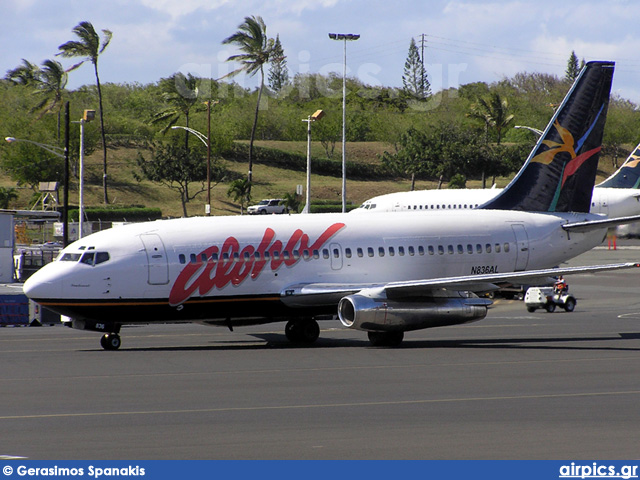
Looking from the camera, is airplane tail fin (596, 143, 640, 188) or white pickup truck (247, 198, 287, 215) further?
white pickup truck (247, 198, 287, 215)

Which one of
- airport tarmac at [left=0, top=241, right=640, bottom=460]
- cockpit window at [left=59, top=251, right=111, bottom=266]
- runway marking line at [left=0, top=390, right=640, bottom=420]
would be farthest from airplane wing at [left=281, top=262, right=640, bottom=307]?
runway marking line at [left=0, top=390, right=640, bottom=420]

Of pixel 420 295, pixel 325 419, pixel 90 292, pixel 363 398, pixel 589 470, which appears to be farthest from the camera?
pixel 420 295

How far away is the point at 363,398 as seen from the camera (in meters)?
21.1

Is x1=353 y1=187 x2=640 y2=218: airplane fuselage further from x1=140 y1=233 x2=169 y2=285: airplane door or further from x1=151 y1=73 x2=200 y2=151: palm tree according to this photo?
x1=151 y1=73 x2=200 y2=151: palm tree

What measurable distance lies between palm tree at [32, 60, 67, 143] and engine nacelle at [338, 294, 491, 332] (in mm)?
111692

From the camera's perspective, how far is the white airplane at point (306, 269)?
1179 inches

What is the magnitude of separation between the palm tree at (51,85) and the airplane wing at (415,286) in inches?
4335

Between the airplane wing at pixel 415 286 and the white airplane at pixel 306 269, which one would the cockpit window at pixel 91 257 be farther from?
the airplane wing at pixel 415 286

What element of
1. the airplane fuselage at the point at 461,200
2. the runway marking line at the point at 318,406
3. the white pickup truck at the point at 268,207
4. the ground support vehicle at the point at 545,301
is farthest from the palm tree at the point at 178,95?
the runway marking line at the point at 318,406

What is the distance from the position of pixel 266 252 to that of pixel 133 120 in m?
137

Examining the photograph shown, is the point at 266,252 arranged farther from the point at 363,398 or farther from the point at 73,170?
the point at 73,170

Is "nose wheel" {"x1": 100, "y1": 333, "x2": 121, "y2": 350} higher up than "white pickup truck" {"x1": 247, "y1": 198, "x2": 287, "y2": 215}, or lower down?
lower down

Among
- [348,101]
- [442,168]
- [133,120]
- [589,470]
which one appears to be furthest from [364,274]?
[348,101]

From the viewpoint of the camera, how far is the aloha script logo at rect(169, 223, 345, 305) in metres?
30.4
